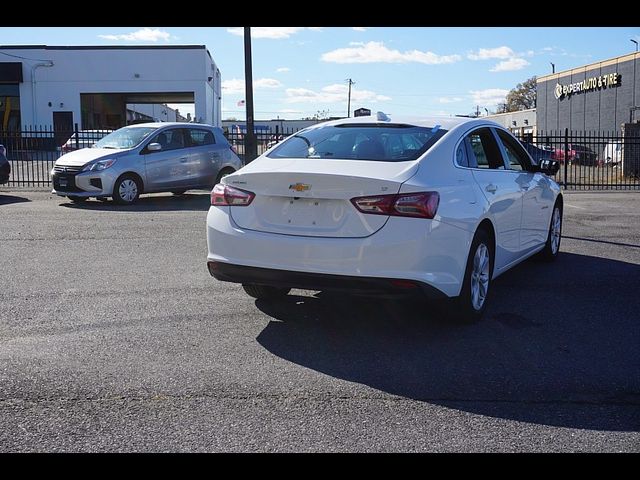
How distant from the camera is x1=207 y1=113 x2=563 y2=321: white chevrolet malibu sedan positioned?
526cm

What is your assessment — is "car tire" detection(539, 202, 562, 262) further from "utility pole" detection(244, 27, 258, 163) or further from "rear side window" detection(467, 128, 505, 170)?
"utility pole" detection(244, 27, 258, 163)

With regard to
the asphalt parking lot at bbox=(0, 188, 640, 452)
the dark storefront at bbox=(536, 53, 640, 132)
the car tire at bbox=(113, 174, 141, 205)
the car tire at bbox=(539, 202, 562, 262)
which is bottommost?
the asphalt parking lot at bbox=(0, 188, 640, 452)

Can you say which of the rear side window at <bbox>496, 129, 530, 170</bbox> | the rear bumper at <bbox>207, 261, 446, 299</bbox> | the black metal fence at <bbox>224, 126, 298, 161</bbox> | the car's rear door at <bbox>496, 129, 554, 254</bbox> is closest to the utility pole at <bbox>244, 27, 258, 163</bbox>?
the black metal fence at <bbox>224, 126, 298, 161</bbox>

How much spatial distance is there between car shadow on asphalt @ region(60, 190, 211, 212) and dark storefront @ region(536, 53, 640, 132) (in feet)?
98.9

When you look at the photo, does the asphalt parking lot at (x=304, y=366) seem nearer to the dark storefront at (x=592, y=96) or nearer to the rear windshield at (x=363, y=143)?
the rear windshield at (x=363, y=143)

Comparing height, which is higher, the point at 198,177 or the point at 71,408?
the point at 198,177

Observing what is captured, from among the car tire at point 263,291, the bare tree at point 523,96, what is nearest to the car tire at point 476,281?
the car tire at point 263,291

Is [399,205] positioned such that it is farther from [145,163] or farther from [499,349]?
[145,163]

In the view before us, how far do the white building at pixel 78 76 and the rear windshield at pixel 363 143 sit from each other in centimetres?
4112
